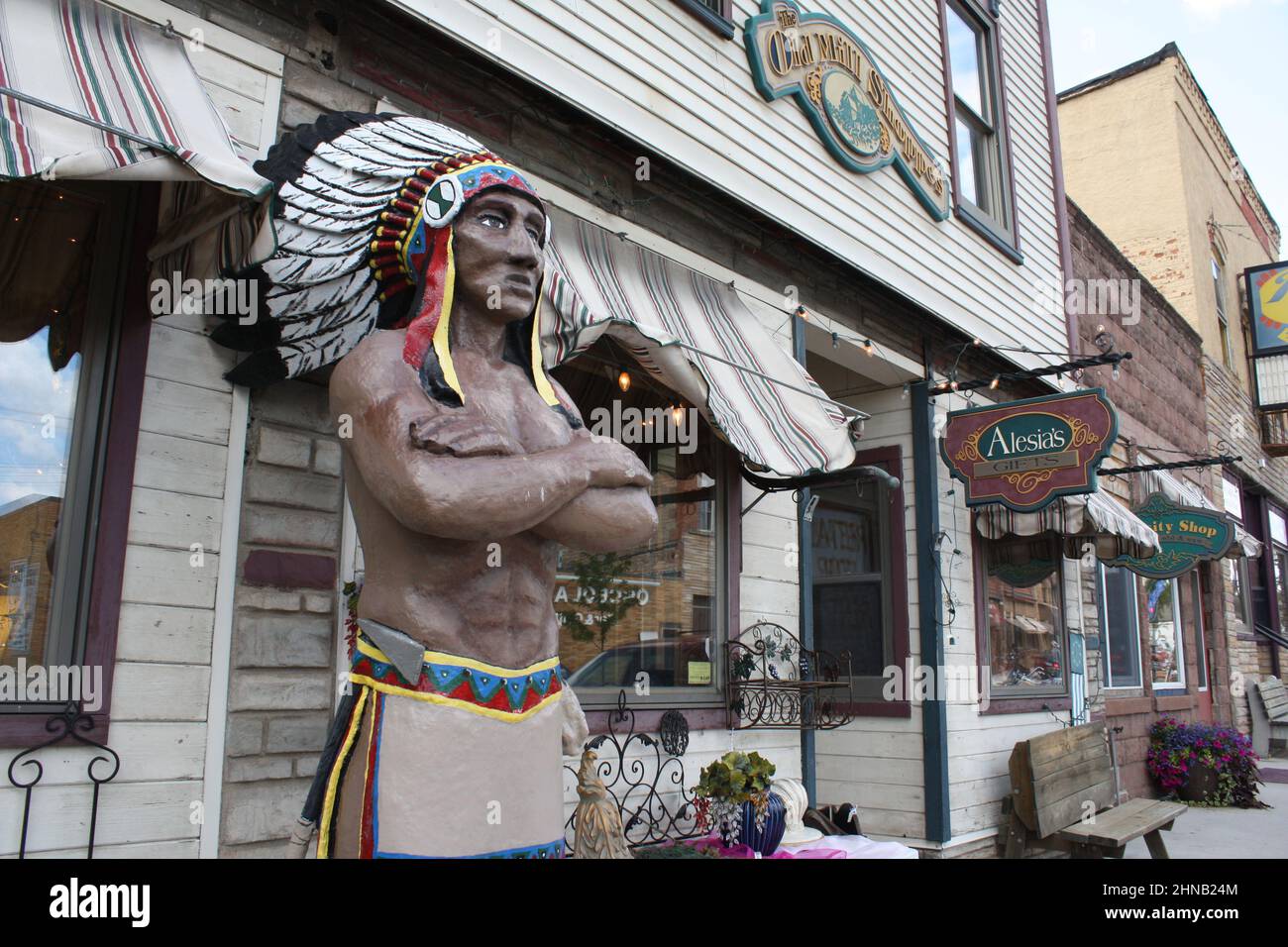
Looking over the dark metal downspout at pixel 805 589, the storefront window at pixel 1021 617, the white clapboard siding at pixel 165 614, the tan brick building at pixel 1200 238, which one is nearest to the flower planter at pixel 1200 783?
the tan brick building at pixel 1200 238

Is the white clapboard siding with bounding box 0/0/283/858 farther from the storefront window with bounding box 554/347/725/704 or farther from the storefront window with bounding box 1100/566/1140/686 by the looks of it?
the storefront window with bounding box 1100/566/1140/686

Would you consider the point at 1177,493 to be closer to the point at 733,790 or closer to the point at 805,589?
the point at 805,589

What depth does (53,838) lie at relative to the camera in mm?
2549

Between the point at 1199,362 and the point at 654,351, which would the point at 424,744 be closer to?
the point at 654,351

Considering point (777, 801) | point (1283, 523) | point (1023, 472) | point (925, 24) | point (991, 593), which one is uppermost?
point (925, 24)

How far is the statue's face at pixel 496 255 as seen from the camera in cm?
229

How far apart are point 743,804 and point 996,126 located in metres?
6.86

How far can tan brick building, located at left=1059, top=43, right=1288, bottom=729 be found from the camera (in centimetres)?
1381

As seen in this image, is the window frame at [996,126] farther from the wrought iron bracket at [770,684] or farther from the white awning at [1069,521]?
the wrought iron bracket at [770,684]

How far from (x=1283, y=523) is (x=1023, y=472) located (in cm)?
1405

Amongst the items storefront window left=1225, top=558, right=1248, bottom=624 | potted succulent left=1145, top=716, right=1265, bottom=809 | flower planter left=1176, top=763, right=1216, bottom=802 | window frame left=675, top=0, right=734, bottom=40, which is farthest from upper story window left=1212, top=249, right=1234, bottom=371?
window frame left=675, top=0, right=734, bottom=40

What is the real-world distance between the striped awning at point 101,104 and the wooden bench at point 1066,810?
247 inches

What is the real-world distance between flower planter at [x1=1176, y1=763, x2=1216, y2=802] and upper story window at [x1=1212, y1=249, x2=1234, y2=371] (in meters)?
7.55

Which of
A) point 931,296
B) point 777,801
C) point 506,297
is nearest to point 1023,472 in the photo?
point 931,296
